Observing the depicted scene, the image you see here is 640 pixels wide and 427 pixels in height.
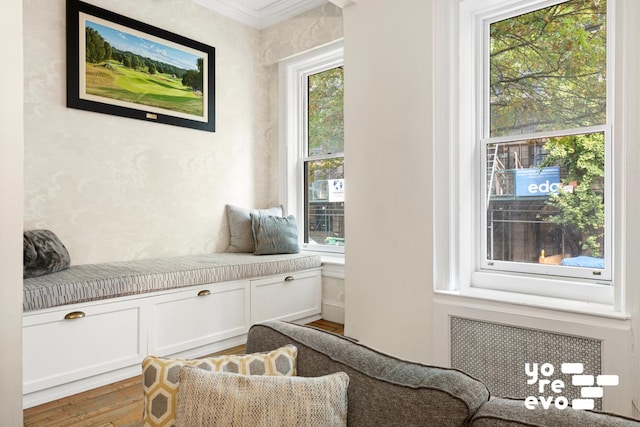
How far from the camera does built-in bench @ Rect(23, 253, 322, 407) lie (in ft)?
7.09

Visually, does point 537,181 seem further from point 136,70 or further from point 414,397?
point 136,70

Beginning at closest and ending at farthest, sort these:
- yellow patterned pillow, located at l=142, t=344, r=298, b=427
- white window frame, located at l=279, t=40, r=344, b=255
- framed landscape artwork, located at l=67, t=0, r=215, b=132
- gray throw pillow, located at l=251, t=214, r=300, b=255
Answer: yellow patterned pillow, located at l=142, t=344, r=298, b=427, framed landscape artwork, located at l=67, t=0, r=215, b=132, gray throw pillow, located at l=251, t=214, r=300, b=255, white window frame, located at l=279, t=40, r=344, b=255

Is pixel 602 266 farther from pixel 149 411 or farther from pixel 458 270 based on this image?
pixel 149 411

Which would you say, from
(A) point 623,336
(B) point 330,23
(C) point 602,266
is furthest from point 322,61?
(A) point 623,336

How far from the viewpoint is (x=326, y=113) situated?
3.96m

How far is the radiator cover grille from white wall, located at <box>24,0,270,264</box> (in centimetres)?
245

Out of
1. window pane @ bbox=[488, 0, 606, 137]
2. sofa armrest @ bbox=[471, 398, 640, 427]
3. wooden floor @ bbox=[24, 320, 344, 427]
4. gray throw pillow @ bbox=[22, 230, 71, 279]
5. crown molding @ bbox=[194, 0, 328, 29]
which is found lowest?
wooden floor @ bbox=[24, 320, 344, 427]

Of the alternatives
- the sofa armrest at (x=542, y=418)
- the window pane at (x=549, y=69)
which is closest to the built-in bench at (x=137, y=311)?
the window pane at (x=549, y=69)

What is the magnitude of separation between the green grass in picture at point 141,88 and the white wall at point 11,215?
1.49 metres

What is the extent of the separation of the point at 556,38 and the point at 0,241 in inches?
106

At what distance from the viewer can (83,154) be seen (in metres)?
2.89

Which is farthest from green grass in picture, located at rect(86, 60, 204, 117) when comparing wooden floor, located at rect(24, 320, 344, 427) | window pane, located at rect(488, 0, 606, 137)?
window pane, located at rect(488, 0, 606, 137)

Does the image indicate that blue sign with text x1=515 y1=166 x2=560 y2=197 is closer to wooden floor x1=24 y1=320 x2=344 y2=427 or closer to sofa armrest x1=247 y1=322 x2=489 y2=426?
sofa armrest x1=247 y1=322 x2=489 y2=426
